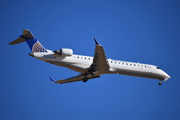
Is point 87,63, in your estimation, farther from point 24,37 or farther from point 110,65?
point 24,37

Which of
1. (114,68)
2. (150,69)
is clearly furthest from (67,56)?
(150,69)

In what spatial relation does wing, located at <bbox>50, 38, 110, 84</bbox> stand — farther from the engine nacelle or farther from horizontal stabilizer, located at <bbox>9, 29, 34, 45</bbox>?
horizontal stabilizer, located at <bbox>9, 29, 34, 45</bbox>

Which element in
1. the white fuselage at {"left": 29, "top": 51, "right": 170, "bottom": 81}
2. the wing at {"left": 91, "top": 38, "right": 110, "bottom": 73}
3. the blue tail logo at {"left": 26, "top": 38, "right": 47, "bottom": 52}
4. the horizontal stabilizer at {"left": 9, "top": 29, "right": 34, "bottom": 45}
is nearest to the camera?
the wing at {"left": 91, "top": 38, "right": 110, "bottom": 73}

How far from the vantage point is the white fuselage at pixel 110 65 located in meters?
23.3

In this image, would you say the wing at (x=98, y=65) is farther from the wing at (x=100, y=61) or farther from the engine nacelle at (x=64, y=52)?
the engine nacelle at (x=64, y=52)

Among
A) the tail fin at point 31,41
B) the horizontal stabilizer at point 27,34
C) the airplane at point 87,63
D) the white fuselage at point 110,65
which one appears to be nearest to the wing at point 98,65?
the airplane at point 87,63

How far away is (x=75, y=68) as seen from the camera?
24641 millimetres

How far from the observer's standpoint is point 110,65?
83.8 ft

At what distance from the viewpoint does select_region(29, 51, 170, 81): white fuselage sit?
2330 cm

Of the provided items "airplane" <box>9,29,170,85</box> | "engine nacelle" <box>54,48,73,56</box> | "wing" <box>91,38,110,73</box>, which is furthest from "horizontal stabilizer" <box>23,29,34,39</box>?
"wing" <box>91,38,110,73</box>

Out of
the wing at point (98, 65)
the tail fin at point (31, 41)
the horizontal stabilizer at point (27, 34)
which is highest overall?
the horizontal stabilizer at point (27, 34)

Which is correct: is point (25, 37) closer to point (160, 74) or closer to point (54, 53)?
point (54, 53)

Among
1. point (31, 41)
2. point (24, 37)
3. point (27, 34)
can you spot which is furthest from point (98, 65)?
point (24, 37)

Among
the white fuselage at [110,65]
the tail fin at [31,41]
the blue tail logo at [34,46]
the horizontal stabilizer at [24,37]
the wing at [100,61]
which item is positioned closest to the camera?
the wing at [100,61]
